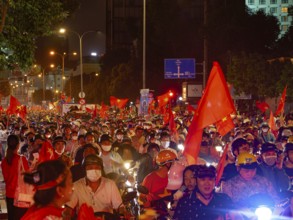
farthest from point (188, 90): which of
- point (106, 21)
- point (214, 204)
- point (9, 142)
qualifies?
point (106, 21)

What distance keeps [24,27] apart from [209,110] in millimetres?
6508

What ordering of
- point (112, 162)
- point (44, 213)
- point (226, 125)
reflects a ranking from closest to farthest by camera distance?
point (44, 213), point (112, 162), point (226, 125)

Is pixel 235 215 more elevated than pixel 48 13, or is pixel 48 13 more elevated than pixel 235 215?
pixel 48 13

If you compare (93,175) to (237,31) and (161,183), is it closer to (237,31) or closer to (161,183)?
(161,183)

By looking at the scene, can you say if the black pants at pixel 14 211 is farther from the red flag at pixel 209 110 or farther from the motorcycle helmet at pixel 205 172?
the motorcycle helmet at pixel 205 172

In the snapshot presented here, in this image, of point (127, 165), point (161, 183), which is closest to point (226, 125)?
point (127, 165)

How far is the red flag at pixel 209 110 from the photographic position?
825cm

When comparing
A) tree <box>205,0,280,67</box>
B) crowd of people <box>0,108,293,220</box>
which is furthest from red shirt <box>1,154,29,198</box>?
tree <box>205,0,280,67</box>

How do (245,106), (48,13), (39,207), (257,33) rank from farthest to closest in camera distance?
(245,106)
(257,33)
(48,13)
(39,207)

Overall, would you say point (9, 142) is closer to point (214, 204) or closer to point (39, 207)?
point (214, 204)

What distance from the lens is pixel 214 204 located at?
5.58 m

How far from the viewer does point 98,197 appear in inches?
275

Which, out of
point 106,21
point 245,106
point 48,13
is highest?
point 106,21

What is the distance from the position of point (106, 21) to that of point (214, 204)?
513 ft
